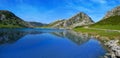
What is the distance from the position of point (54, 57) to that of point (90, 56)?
681 centimetres

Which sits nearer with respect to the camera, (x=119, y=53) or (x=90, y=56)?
(x=119, y=53)

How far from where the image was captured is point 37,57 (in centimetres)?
3956

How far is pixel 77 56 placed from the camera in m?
41.8

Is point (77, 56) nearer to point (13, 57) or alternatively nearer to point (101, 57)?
point (101, 57)

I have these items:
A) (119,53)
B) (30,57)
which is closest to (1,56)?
(30,57)

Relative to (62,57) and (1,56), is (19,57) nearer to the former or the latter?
(1,56)

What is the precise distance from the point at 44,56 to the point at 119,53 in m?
13.3

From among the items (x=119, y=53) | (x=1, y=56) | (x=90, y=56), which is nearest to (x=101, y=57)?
(x=90, y=56)

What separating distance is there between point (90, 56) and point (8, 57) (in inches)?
579

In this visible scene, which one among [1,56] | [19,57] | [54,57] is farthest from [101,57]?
[1,56]

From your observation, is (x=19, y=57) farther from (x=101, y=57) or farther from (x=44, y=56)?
(x=101, y=57)

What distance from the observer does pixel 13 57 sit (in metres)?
39.8

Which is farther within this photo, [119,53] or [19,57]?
[19,57]

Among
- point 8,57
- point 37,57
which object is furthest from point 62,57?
point 8,57
